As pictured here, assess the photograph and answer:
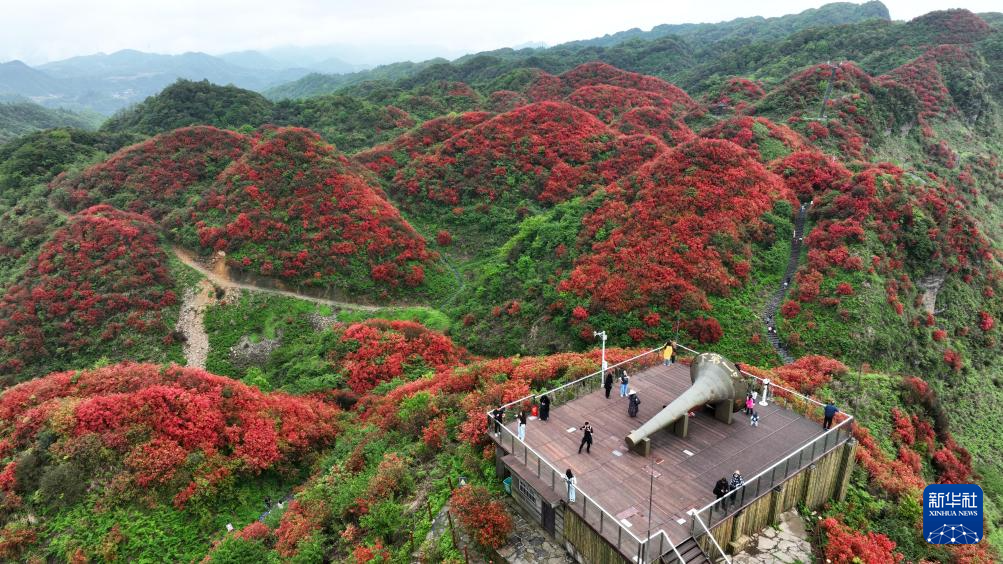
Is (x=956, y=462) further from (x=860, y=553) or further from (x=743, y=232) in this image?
(x=743, y=232)

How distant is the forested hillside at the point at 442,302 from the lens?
Answer: 18.1 meters

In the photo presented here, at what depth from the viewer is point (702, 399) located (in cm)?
1588

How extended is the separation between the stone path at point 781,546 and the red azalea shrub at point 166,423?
18.2m

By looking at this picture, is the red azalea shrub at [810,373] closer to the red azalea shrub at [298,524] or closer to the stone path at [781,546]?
the stone path at [781,546]

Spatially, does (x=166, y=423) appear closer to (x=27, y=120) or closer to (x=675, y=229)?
(x=675, y=229)

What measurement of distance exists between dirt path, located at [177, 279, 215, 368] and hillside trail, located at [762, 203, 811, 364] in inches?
1483

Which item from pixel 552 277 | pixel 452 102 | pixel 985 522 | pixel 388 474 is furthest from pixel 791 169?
pixel 452 102

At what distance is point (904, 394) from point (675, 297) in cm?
1165

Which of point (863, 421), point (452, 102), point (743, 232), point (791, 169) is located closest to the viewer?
point (863, 421)

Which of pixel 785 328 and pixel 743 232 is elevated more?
pixel 743 232

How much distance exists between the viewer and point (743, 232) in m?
34.7

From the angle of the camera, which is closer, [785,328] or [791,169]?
[785,328]

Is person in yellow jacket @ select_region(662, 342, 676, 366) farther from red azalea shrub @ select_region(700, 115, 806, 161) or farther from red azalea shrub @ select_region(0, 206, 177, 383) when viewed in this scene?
red azalea shrub @ select_region(0, 206, 177, 383)

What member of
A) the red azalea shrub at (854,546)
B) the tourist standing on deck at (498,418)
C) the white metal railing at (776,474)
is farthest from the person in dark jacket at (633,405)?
the red azalea shrub at (854,546)
